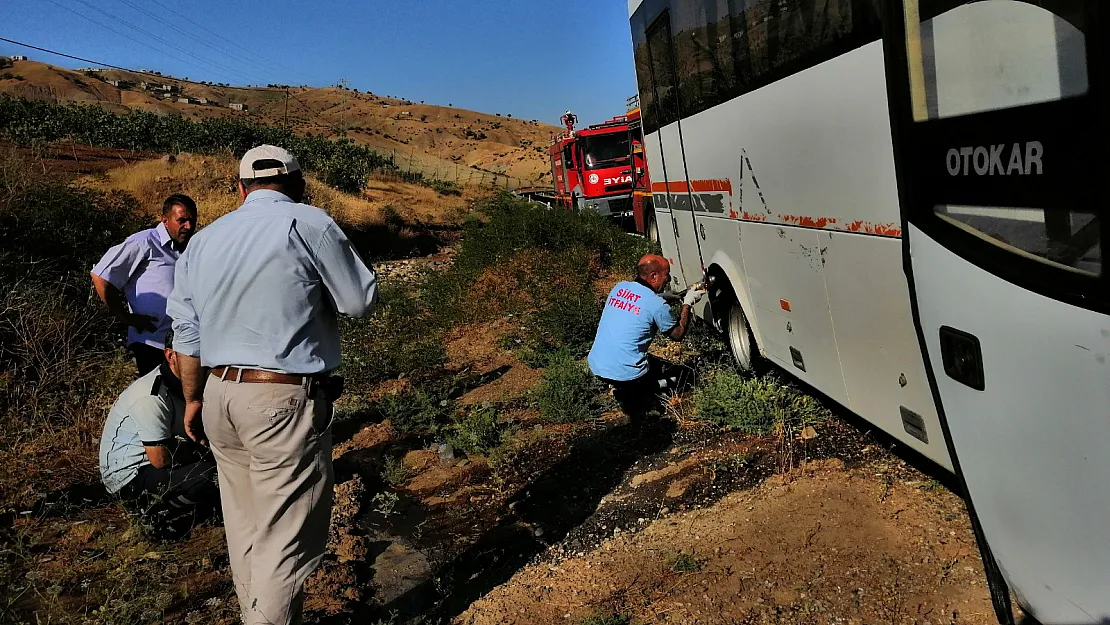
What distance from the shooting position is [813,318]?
4484mm

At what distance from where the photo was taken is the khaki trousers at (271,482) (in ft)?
9.93

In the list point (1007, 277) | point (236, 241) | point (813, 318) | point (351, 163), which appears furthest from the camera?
point (351, 163)

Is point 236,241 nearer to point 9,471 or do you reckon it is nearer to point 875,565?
point 875,565

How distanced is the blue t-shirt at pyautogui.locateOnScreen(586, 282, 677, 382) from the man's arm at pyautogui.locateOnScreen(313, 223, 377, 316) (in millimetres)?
3034

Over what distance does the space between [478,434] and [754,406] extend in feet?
7.23

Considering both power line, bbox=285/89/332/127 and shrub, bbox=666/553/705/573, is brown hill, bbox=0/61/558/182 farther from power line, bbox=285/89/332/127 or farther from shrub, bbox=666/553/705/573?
shrub, bbox=666/553/705/573

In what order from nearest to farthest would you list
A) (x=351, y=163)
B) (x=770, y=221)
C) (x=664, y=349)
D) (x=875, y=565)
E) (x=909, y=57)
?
(x=909, y=57), (x=875, y=565), (x=770, y=221), (x=664, y=349), (x=351, y=163)

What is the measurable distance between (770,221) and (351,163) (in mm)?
31942

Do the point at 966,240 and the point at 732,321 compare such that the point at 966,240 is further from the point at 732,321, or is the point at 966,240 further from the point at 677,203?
the point at 677,203

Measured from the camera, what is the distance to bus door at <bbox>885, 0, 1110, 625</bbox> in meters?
1.92

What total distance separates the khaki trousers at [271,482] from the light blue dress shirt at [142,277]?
2881 mm

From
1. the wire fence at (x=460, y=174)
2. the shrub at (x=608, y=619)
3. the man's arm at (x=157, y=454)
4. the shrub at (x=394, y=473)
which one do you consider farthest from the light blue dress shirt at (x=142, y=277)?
the wire fence at (x=460, y=174)

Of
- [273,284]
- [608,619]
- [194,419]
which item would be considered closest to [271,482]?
[194,419]

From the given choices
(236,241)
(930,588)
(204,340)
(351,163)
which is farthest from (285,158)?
(351,163)
